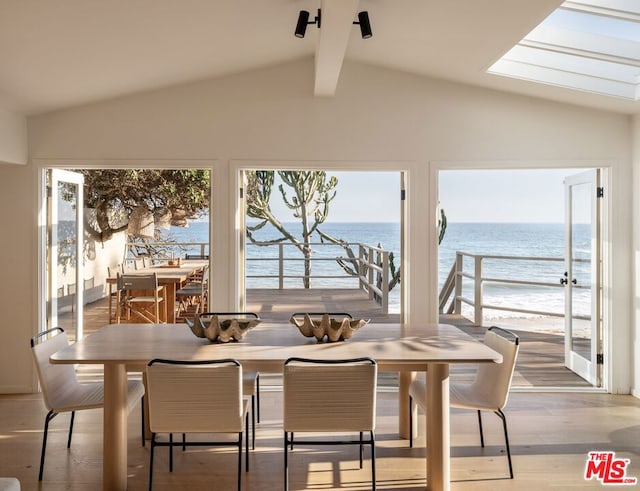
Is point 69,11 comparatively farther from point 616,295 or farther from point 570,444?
point 616,295

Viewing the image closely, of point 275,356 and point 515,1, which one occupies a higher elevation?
point 515,1

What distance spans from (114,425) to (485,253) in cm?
1318

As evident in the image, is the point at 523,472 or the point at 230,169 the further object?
the point at 230,169

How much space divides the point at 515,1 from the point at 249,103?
228 centimetres

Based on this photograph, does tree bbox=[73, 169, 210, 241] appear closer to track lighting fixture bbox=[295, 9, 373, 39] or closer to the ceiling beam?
the ceiling beam

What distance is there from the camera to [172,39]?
11.3 ft

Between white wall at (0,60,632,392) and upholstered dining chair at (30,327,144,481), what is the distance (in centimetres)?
142

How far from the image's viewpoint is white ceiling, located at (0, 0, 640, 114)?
295 cm

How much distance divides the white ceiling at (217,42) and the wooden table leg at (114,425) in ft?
6.27

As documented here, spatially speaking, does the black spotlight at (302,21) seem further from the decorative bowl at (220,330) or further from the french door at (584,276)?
the french door at (584,276)

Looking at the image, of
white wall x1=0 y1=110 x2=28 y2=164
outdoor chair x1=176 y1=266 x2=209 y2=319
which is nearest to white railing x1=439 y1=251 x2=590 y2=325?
Result: outdoor chair x1=176 y1=266 x2=209 y2=319

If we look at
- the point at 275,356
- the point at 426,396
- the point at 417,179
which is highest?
the point at 417,179

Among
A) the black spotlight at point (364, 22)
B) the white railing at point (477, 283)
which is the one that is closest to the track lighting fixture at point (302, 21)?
the black spotlight at point (364, 22)

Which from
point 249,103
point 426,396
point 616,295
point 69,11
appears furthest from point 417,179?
point 69,11
